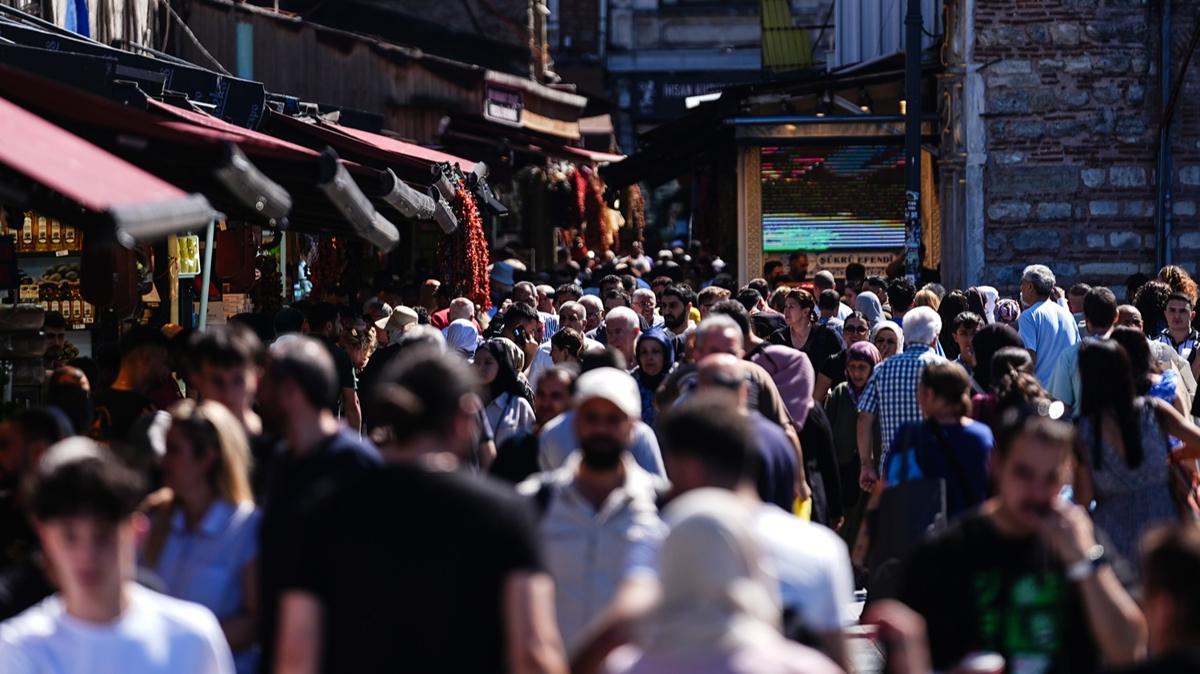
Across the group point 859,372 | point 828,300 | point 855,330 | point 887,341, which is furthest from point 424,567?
point 828,300

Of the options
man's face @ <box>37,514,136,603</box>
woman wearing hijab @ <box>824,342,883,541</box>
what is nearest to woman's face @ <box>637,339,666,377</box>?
woman wearing hijab @ <box>824,342,883,541</box>

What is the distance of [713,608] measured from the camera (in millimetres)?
4410

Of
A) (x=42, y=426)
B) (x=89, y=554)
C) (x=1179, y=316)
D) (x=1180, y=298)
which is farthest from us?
(x=1180, y=298)

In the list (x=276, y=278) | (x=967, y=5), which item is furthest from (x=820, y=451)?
(x=967, y=5)

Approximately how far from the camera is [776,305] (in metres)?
16.6

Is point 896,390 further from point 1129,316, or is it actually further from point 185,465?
point 185,465

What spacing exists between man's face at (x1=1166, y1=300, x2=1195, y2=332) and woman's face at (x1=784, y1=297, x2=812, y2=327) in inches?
94.5

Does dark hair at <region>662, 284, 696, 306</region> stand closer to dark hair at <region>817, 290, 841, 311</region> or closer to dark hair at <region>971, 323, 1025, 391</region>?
dark hair at <region>817, 290, 841, 311</region>

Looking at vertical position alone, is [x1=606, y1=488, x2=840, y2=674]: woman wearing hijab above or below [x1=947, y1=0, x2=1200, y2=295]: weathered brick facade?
below

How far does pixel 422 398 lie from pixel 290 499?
1.05 metres

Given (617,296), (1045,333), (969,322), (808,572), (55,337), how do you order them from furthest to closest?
(617,296) < (1045,333) < (55,337) < (969,322) < (808,572)

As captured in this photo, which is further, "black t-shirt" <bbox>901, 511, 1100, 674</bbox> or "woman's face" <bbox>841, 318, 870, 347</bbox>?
"woman's face" <bbox>841, 318, 870, 347</bbox>

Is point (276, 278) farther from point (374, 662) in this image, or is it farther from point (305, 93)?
point (374, 662)

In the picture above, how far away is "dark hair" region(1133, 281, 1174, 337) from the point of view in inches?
555
